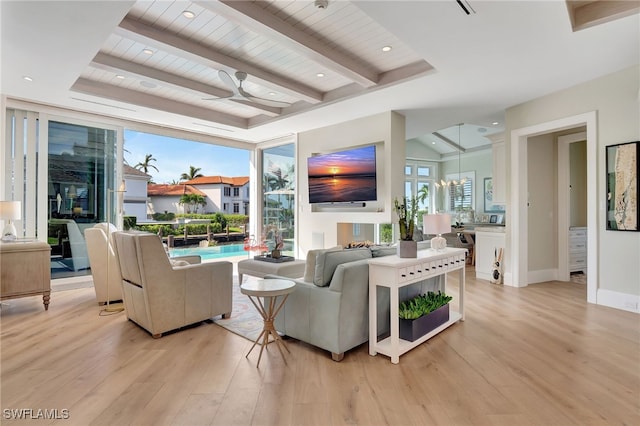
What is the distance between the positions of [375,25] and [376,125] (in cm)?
235

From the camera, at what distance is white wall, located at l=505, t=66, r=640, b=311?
3738 millimetres

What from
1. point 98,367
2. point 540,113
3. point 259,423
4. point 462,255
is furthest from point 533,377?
point 540,113

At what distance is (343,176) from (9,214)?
4.77 m

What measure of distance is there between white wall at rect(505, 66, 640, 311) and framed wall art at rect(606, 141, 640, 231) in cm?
8

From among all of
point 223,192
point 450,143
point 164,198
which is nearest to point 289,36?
point 450,143

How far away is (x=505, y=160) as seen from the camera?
530 centimetres

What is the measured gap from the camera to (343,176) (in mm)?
5848

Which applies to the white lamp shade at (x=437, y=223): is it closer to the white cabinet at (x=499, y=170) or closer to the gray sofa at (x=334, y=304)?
the gray sofa at (x=334, y=304)

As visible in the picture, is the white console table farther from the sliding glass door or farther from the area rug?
the sliding glass door

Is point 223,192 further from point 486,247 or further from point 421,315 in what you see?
point 421,315

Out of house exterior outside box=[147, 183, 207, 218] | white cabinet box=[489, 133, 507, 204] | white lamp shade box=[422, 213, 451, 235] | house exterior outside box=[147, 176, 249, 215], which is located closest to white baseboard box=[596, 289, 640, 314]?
white cabinet box=[489, 133, 507, 204]

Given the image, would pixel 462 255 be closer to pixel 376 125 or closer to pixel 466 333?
pixel 466 333

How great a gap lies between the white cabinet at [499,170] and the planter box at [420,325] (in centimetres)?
343

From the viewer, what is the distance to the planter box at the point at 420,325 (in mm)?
2754
